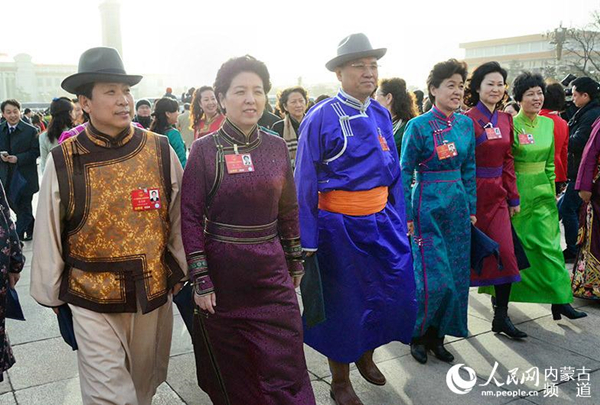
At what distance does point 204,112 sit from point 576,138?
4118mm

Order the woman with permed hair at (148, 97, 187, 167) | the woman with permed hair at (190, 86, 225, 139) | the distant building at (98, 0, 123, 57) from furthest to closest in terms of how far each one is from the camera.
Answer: the distant building at (98, 0, 123, 57), the woman with permed hair at (190, 86, 225, 139), the woman with permed hair at (148, 97, 187, 167)

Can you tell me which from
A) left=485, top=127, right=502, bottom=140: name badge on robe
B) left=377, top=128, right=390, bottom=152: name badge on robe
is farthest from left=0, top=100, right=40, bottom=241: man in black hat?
left=485, top=127, right=502, bottom=140: name badge on robe

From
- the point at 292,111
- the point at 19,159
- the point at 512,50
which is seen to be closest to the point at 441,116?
the point at 292,111

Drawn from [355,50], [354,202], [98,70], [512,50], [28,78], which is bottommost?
[354,202]

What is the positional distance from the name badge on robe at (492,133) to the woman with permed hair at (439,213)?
333 millimetres

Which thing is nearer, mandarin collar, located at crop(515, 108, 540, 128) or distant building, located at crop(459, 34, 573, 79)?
mandarin collar, located at crop(515, 108, 540, 128)

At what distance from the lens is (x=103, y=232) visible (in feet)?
8.59

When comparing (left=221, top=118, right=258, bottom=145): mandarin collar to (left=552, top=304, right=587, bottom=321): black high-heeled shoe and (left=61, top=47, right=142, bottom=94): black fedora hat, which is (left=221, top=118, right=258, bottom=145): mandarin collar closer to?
(left=61, top=47, right=142, bottom=94): black fedora hat

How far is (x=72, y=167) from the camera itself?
8.57 ft

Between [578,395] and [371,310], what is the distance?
127cm

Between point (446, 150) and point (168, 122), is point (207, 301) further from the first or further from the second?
point (168, 122)

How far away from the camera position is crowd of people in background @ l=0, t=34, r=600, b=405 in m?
2.64

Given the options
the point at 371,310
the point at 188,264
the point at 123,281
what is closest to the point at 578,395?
the point at 371,310

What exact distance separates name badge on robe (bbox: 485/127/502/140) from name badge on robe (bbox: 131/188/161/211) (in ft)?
8.59
